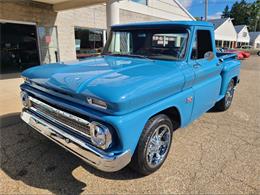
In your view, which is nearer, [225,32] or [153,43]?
[153,43]

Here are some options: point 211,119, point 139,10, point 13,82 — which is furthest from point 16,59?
point 211,119

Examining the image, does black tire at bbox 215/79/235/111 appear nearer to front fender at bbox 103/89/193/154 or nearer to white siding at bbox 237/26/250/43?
front fender at bbox 103/89/193/154

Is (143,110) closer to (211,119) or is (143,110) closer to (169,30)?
(169,30)

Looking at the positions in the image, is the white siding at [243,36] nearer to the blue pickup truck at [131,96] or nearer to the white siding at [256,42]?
the white siding at [256,42]

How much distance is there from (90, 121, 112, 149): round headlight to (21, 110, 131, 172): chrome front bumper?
8 centimetres

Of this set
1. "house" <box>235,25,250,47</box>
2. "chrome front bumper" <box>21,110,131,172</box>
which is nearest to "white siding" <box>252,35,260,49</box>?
"house" <box>235,25,250,47</box>

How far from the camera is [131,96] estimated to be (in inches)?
83.3

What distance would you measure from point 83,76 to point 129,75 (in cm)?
54

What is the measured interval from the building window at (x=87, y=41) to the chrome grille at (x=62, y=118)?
978cm

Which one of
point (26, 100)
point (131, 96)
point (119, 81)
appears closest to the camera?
point (131, 96)

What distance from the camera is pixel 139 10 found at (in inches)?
631

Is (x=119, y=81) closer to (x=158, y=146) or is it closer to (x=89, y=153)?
(x=89, y=153)

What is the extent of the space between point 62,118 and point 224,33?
51.3 metres

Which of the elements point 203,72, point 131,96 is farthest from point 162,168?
point 203,72
